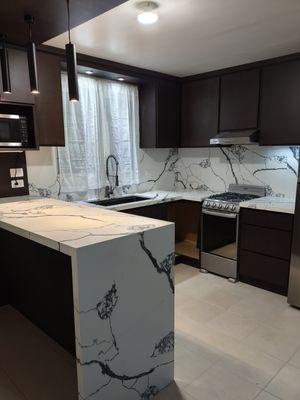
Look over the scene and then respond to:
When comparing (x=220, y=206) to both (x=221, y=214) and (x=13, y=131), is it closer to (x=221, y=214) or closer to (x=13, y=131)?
(x=221, y=214)

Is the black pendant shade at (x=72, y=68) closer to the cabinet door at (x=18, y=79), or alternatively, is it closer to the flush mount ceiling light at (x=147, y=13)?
the flush mount ceiling light at (x=147, y=13)

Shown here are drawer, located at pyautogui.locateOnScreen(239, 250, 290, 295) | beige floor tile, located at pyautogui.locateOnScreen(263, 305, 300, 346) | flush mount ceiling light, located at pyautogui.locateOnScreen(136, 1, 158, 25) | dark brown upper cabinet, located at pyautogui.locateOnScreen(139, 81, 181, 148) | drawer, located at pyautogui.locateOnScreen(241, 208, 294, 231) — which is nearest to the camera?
flush mount ceiling light, located at pyautogui.locateOnScreen(136, 1, 158, 25)

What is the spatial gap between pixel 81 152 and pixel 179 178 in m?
1.65

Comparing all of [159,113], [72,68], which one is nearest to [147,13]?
[72,68]

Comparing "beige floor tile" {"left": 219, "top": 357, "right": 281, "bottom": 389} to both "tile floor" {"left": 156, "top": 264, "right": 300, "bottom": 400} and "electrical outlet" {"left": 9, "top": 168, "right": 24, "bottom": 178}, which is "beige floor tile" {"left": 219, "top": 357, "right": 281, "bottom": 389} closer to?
"tile floor" {"left": 156, "top": 264, "right": 300, "bottom": 400}

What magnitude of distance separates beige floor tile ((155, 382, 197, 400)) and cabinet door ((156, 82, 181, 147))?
104 inches

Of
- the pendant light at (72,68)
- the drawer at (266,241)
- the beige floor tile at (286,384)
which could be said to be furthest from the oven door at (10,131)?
the beige floor tile at (286,384)

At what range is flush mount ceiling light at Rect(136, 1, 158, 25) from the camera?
1.87m

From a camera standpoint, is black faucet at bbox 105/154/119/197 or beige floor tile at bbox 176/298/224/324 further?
black faucet at bbox 105/154/119/197

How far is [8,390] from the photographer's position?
1760mm

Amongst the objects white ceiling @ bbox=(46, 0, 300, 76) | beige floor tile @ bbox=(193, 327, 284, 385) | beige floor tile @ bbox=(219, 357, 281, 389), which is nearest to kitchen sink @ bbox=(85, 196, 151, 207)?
white ceiling @ bbox=(46, 0, 300, 76)

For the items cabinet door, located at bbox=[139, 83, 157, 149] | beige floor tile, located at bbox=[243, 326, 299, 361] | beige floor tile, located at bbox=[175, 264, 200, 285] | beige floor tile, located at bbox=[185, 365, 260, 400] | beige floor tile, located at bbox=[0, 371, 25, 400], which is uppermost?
cabinet door, located at bbox=[139, 83, 157, 149]

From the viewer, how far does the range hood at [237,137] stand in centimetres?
312

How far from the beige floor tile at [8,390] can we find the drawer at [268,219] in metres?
2.38
